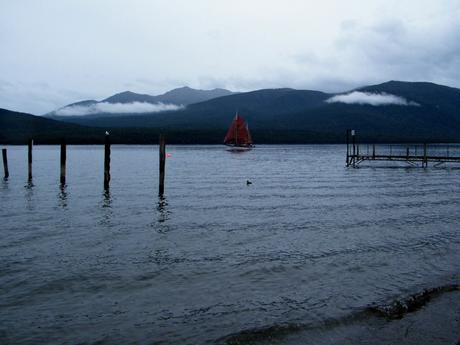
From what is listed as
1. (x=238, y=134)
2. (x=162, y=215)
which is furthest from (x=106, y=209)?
(x=238, y=134)

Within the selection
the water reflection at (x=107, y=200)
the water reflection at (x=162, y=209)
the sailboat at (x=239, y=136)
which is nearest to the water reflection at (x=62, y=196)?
the water reflection at (x=107, y=200)

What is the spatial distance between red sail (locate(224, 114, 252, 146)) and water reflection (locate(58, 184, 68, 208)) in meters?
112

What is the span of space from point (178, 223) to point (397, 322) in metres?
12.6

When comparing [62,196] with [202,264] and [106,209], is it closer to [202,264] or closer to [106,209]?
[106,209]

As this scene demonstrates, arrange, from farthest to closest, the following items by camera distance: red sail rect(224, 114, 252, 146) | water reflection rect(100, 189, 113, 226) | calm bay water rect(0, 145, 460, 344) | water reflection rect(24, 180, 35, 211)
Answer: red sail rect(224, 114, 252, 146)
water reflection rect(24, 180, 35, 211)
water reflection rect(100, 189, 113, 226)
calm bay water rect(0, 145, 460, 344)

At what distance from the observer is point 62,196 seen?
30.6 metres

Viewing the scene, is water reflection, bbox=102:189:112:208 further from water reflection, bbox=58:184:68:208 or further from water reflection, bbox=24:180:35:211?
water reflection, bbox=24:180:35:211

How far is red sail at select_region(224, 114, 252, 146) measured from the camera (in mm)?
147500

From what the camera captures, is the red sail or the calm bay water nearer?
the calm bay water

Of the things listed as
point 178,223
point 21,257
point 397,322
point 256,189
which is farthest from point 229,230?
point 256,189

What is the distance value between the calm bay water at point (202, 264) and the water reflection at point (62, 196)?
1.14 ft

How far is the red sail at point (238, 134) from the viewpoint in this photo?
14750 cm

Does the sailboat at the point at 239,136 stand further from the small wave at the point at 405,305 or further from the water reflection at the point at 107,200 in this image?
the small wave at the point at 405,305

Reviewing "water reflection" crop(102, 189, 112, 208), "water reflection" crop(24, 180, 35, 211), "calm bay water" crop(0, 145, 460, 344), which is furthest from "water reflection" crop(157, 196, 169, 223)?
"water reflection" crop(24, 180, 35, 211)
